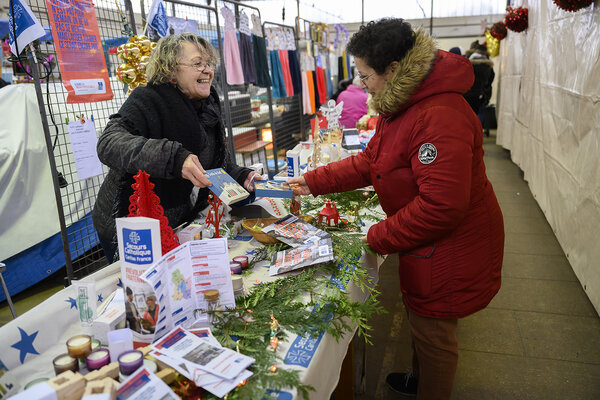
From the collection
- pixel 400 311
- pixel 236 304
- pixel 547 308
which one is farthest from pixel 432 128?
pixel 547 308

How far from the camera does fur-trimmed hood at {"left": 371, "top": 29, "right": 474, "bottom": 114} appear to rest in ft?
4.78

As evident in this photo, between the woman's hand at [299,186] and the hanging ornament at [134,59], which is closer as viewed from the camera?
the woman's hand at [299,186]

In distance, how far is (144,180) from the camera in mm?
1259

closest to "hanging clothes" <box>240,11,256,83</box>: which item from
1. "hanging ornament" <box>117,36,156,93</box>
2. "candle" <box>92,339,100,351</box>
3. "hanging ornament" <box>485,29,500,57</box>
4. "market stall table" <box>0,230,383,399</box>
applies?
"hanging ornament" <box>117,36,156,93</box>

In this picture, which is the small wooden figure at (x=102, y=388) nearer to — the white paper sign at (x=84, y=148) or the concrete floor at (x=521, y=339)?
the concrete floor at (x=521, y=339)

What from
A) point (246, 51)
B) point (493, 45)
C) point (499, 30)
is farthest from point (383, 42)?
point (493, 45)

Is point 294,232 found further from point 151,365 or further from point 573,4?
point 573,4

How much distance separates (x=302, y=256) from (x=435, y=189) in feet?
1.74

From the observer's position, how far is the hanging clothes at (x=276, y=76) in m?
5.39

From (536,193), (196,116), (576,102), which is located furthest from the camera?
(536,193)

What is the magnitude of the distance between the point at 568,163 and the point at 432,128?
291 centimetres

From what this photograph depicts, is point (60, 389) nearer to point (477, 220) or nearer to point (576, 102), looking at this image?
point (477, 220)

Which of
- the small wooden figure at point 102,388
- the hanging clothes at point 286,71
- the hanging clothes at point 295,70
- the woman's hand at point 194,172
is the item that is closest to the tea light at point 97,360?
the small wooden figure at point 102,388

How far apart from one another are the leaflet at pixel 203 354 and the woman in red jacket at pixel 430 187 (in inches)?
31.1
